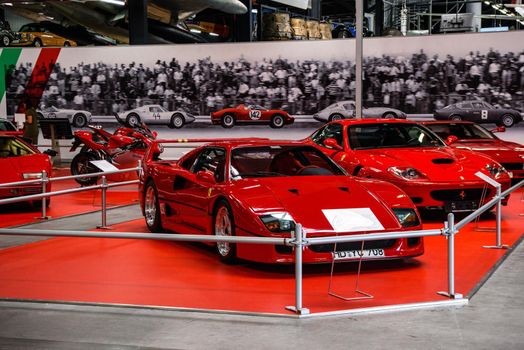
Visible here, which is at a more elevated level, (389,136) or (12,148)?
(389,136)

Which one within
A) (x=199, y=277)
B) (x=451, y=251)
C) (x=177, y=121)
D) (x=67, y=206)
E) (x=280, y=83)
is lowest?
(x=67, y=206)

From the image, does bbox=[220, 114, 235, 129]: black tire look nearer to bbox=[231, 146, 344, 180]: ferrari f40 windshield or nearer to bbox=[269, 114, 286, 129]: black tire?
bbox=[269, 114, 286, 129]: black tire

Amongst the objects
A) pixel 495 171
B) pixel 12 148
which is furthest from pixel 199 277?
pixel 12 148

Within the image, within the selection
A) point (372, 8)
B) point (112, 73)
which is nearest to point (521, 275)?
point (112, 73)

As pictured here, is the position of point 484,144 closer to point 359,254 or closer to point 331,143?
point 331,143

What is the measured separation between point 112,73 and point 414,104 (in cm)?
801

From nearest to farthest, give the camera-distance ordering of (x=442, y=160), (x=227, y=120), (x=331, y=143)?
(x=442, y=160), (x=331, y=143), (x=227, y=120)

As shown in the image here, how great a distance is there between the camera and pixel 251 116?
20.8 metres

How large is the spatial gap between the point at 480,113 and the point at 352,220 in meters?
12.4

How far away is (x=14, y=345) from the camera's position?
16.4 feet

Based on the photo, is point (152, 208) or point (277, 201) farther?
point (152, 208)

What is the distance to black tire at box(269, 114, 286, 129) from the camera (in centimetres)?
2055

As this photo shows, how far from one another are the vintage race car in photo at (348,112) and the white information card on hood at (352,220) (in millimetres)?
12332

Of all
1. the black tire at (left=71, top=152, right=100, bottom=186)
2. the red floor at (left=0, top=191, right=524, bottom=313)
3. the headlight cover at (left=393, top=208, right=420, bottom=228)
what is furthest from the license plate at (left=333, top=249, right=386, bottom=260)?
the black tire at (left=71, top=152, right=100, bottom=186)
